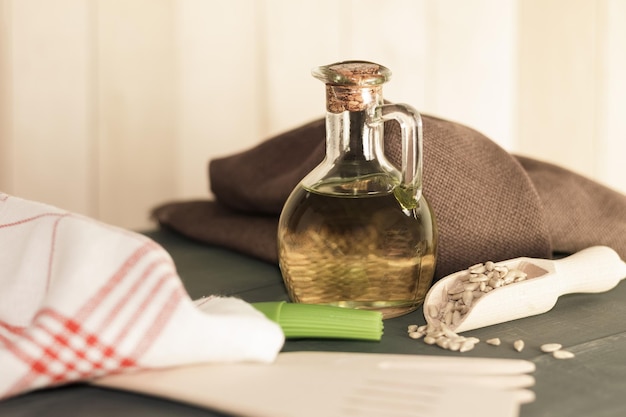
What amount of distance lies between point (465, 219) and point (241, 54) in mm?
748

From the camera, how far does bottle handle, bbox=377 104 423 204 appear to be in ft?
2.37

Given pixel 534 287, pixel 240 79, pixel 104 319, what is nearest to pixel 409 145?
pixel 534 287

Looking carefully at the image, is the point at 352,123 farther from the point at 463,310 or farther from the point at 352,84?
the point at 463,310

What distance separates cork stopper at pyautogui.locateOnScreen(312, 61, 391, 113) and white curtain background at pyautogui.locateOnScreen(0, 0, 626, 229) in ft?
2.42

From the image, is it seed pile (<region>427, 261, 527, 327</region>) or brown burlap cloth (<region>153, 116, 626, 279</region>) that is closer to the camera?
seed pile (<region>427, 261, 527, 327</region>)

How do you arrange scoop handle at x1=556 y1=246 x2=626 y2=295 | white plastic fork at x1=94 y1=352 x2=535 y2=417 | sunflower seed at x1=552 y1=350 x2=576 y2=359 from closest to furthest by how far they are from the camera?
white plastic fork at x1=94 y1=352 x2=535 y2=417 → sunflower seed at x1=552 y1=350 x2=576 y2=359 → scoop handle at x1=556 y1=246 x2=626 y2=295

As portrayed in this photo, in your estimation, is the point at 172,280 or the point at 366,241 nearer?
the point at 172,280

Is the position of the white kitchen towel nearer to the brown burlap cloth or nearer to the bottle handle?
the bottle handle

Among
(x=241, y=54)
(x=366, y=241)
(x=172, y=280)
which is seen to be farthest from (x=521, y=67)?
(x=172, y=280)

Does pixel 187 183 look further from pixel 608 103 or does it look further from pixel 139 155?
pixel 608 103

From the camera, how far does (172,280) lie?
1.95 feet

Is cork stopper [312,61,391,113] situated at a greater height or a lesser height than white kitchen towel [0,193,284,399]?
greater

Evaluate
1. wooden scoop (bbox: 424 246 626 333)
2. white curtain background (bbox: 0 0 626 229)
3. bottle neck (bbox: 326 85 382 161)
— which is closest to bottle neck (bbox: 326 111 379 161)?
bottle neck (bbox: 326 85 382 161)

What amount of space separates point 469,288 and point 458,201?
0.13 m
